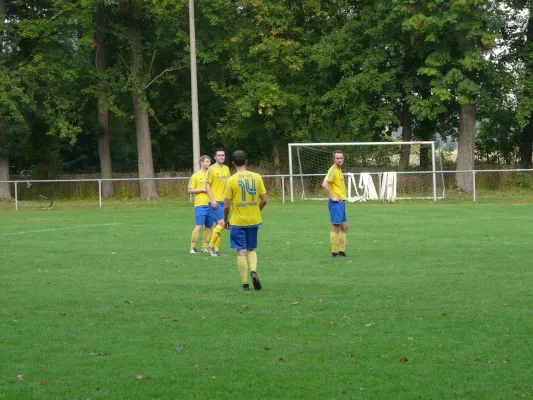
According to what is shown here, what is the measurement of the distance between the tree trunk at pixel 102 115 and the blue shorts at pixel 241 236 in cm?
3175

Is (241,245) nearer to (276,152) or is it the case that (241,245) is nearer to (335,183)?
(335,183)

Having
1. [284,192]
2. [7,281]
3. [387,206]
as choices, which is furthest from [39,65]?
[7,281]

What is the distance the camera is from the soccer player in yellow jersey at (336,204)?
1621 cm

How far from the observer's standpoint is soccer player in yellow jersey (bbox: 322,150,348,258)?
16206mm

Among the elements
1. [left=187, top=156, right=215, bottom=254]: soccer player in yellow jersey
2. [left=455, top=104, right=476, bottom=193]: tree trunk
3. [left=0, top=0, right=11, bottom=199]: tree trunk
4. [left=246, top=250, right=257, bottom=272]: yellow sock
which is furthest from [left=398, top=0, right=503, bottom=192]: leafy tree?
[left=246, top=250, right=257, bottom=272]: yellow sock

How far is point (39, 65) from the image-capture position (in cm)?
4184

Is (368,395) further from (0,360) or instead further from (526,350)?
(0,360)

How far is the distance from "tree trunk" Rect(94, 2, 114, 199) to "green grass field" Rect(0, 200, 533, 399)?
81.5 ft

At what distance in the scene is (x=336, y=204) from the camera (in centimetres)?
1631

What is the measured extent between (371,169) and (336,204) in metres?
26.1

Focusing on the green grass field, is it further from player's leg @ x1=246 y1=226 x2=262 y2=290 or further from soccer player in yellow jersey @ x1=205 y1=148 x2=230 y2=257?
soccer player in yellow jersey @ x1=205 y1=148 x2=230 y2=257

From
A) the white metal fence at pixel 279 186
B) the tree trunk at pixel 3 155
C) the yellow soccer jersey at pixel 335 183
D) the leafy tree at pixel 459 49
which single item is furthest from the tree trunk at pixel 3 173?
the yellow soccer jersey at pixel 335 183

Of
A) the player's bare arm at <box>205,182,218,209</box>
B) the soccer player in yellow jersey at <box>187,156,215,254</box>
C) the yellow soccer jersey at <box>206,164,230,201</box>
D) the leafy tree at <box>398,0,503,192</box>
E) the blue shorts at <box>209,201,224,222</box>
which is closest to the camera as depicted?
the player's bare arm at <box>205,182,218,209</box>

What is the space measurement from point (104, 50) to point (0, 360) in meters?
39.4
